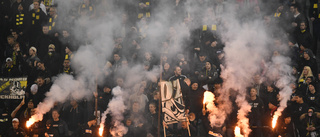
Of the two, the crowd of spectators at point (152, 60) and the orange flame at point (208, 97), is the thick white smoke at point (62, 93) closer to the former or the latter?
the crowd of spectators at point (152, 60)

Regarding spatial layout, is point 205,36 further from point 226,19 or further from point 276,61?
point 276,61

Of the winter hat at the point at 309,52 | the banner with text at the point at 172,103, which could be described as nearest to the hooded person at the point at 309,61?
the winter hat at the point at 309,52

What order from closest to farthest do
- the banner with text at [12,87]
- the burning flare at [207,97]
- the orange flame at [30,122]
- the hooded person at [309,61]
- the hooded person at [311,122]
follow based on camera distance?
the hooded person at [311,122] < the hooded person at [309,61] < the burning flare at [207,97] < the orange flame at [30,122] < the banner with text at [12,87]

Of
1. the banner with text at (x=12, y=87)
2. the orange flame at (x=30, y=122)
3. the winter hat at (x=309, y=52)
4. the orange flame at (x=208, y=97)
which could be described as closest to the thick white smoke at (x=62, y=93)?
the orange flame at (x=30, y=122)

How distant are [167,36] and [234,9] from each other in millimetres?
1480

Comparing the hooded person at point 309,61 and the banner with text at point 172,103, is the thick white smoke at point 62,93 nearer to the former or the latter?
the banner with text at point 172,103

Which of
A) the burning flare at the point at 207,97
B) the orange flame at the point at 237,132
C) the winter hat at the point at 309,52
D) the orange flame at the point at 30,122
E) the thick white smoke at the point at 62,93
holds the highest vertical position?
the winter hat at the point at 309,52

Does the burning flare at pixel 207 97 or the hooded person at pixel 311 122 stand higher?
the burning flare at pixel 207 97

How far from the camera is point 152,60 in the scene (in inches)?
247

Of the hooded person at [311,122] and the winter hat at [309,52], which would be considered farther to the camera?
the winter hat at [309,52]

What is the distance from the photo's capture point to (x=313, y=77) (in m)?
5.45

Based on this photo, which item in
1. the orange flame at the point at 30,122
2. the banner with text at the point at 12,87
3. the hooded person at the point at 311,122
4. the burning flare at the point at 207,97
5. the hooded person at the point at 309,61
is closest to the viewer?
the hooded person at the point at 311,122

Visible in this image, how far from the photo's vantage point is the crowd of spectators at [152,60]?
549 cm

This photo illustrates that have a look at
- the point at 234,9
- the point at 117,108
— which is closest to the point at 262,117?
the point at 234,9
